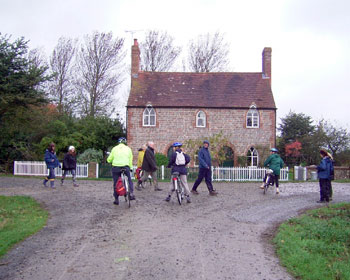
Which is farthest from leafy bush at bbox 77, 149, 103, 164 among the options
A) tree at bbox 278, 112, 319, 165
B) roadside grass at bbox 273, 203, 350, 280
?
tree at bbox 278, 112, 319, 165

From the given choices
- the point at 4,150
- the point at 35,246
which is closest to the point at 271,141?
the point at 4,150

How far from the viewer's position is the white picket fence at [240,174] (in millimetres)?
22094

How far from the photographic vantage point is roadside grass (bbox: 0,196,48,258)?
23.9 ft

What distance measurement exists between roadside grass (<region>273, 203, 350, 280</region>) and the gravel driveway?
28 centimetres

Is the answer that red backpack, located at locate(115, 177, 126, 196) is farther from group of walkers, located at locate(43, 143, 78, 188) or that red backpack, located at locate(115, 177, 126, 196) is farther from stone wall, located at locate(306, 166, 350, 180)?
stone wall, located at locate(306, 166, 350, 180)

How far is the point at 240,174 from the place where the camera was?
74.2 feet

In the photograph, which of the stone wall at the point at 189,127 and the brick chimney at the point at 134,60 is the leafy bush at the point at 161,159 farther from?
the brick chimney at the point at 134,60

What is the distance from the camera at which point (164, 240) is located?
6980 mm

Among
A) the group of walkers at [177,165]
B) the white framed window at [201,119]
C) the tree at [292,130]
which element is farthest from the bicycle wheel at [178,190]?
the tree at [292,130]

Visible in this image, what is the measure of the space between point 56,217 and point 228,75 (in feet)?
82.2

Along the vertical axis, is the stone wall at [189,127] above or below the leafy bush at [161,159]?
above

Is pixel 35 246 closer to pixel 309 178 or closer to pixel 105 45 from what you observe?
pixel 309 178

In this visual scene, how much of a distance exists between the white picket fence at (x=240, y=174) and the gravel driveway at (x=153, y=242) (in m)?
10.2

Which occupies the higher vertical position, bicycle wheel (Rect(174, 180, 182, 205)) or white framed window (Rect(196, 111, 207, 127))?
white framed window (Rect(196, 111, 207, 127))
